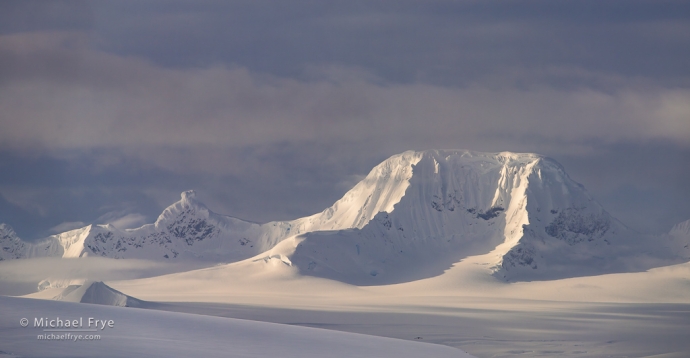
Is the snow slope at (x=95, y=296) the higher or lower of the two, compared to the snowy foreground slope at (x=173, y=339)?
higher

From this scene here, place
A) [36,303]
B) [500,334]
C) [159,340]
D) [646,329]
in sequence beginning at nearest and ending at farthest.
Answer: [159,340], [36,303], [500,334], [646,329]

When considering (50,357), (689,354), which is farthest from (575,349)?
(50,357)

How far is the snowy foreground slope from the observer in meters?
42.1

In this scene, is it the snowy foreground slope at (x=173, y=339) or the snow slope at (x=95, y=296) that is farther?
the snow slope at (x=95, y=296)

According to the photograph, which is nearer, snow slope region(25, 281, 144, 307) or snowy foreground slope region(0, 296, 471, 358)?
snowy foreground slope region(0, 296, 471, 358)

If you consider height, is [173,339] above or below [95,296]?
below

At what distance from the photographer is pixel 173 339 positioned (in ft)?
158

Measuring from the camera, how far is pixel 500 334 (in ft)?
433

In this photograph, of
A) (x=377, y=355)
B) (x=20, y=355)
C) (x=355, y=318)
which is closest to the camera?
(x=20, y=355)

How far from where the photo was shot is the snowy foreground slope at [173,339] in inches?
1657

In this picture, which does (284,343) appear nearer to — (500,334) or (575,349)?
(575,349)

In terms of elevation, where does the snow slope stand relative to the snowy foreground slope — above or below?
above

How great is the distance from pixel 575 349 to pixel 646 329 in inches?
1860

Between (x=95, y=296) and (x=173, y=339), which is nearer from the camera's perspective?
(x=173, y=339)
